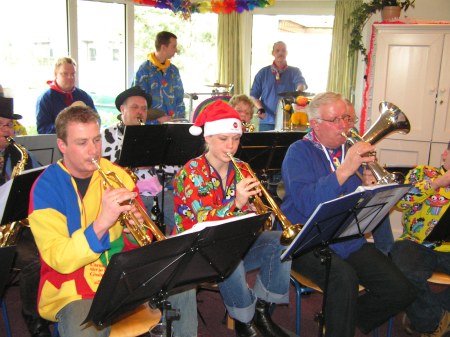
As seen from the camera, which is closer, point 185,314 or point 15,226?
point 185,314

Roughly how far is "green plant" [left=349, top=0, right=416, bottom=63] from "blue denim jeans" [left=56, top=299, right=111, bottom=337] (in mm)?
4678

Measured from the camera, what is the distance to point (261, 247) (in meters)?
2.54

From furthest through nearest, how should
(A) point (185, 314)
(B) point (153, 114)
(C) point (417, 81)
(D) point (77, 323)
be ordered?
1. (C) point (417, 81)
2. (B) point (153, 114)
3. (A) point (185, 314)
4. (D) point (77, 323)

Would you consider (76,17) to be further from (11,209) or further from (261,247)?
A: (261,247)

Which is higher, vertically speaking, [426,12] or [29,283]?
[426,12]

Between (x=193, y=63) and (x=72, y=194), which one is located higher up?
(x=193, y=63)

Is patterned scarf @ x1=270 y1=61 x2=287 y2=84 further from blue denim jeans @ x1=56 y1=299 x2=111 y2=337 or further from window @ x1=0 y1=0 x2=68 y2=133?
blue denim jeans @ x1=56 y1=299 x2=111 y2=337

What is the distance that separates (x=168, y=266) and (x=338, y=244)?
126cm

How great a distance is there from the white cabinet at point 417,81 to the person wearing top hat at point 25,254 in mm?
3920

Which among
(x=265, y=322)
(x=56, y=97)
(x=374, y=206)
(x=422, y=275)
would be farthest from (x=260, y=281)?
(x=56, y=97)

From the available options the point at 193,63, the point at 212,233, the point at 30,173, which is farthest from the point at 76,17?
the point at 212,233

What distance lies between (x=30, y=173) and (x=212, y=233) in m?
1.10

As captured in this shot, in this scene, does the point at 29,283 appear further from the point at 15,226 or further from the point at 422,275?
the point at 422,275

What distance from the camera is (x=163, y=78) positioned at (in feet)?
16.6
